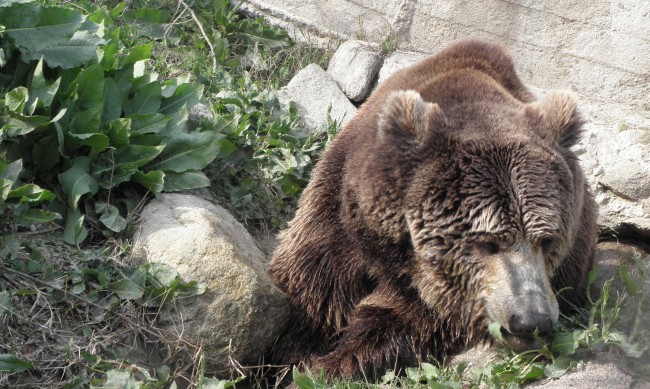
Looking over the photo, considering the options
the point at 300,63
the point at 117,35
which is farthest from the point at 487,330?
the point at 300,63

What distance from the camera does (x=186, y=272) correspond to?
5008 mm

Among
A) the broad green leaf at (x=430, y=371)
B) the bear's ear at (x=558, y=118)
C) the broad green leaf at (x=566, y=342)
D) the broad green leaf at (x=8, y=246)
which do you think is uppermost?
the bear's ear at (x=558, y=118)

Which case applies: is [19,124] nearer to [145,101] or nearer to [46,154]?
[46,154]

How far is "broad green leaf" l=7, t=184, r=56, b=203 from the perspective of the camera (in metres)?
4.82

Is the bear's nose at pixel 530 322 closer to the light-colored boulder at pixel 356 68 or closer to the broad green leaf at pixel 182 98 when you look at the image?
the broad green leaf at pixel 182 98

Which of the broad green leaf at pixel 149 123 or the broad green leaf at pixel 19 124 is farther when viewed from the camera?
the broad green leaf at pixel 149 123

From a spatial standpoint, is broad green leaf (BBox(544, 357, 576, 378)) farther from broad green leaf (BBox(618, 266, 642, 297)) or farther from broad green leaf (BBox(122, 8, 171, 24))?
broad green leaf (BBox(122, 8, 171, 24))

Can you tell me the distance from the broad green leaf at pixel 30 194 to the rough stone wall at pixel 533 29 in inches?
161

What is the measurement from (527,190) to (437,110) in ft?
2.31

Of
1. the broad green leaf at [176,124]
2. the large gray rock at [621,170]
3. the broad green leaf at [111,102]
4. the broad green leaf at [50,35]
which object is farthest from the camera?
the large gray rock at [621,170]

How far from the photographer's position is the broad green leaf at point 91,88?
5406 mm

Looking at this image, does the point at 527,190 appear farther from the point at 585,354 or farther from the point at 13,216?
the point at 13,216

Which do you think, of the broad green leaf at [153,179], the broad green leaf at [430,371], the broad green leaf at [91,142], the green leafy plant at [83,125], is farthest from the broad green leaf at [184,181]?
the broad green leaf at [430,371]

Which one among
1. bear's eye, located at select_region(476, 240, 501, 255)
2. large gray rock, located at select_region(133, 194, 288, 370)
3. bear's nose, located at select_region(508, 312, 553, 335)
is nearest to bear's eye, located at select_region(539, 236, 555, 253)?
bear's eye, located at select_region(476, 240, 501, 255)
